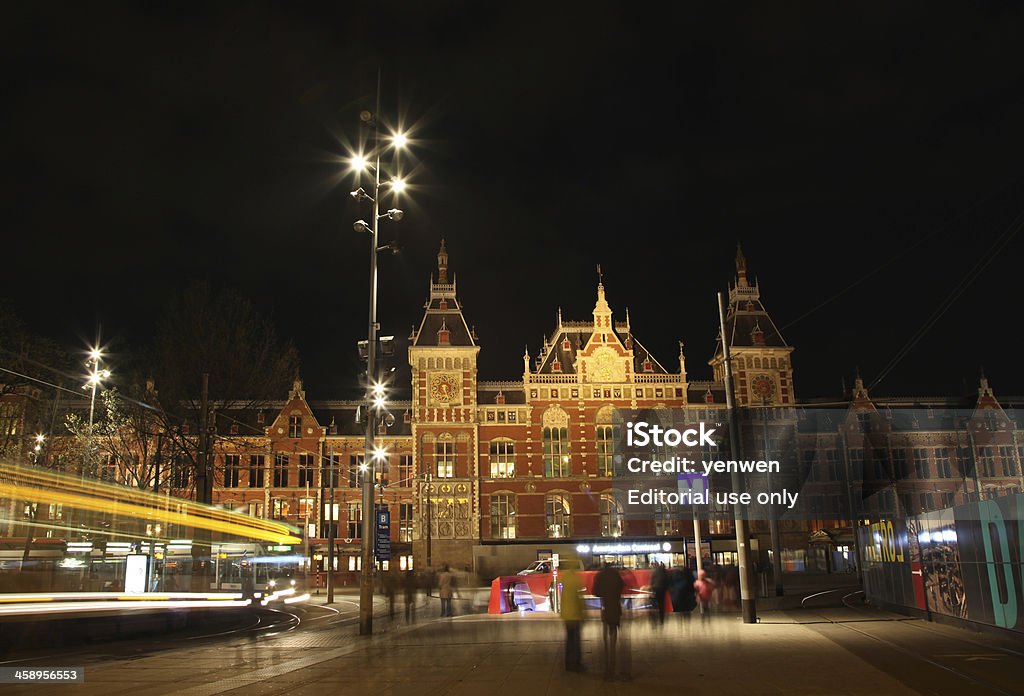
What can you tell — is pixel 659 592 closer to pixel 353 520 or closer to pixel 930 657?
pixel 930 657

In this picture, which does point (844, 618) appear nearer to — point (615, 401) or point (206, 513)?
point (206, 513)

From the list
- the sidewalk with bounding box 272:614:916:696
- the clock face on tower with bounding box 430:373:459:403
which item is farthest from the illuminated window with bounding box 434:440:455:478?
the sidewalk with bounding box 272:614:916:696

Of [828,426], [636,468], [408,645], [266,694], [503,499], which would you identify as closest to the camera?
[266,694]

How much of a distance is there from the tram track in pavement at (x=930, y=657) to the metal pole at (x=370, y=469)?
10939 mm

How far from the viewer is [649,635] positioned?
1752cm

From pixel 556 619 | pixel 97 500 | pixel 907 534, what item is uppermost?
pixel 97 500

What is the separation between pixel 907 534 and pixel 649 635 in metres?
9.00

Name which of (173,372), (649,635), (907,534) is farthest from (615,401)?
(649,635)

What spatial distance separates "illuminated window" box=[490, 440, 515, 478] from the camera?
62438mm

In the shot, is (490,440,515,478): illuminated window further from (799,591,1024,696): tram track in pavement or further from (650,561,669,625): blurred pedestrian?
(650,561,669,625): blurred pedestrian

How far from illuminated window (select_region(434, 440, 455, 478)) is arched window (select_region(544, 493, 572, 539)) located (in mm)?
8143

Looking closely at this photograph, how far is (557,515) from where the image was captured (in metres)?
61.8

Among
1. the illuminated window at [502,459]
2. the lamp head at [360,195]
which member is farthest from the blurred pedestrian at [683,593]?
the illuminated window at [502,459]

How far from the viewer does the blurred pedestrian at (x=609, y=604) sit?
38.4 ft
